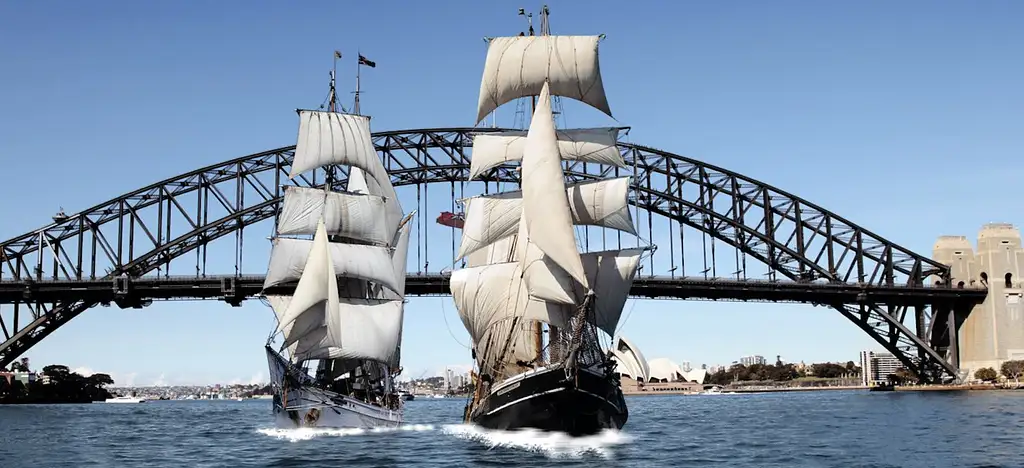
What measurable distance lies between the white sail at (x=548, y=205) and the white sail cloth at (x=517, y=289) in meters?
4.27

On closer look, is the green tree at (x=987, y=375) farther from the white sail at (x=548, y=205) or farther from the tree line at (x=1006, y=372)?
the white sail at (x=548, y=205)

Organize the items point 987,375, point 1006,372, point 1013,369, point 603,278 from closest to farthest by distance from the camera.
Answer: point 603,278, point 1013,369, point 1006,372, point 987,375

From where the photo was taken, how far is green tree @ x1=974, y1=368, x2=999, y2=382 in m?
101

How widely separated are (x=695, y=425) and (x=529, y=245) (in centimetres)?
1728

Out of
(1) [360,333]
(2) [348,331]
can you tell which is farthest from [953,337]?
(2) [348,331]

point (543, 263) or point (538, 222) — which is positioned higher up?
point (538, 222)

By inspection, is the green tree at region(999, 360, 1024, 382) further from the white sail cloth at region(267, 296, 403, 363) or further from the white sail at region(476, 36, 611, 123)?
the white sail at region(476, 36, 611, 123)

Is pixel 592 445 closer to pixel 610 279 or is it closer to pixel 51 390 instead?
pixel 610 279

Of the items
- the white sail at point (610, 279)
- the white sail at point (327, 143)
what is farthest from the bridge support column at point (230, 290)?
the white sail at point (610, 279)

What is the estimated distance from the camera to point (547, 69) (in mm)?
56281

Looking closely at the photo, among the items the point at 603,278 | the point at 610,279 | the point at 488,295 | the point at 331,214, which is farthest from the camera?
the point at 331,214

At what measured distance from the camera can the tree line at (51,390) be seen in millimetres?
124438

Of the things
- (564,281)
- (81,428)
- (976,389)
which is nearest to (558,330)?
(564,281)

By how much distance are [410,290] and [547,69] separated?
1714 inches
